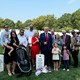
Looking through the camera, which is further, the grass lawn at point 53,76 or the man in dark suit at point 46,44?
the man in dark suit at point 46,44

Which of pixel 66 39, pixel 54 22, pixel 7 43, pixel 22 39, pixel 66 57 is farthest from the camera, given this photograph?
pixel 54 22

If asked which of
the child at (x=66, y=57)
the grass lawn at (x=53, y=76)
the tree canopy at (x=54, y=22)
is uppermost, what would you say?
the tree canopy at (x=54, y=22)

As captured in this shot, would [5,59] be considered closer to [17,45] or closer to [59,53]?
[17,45]

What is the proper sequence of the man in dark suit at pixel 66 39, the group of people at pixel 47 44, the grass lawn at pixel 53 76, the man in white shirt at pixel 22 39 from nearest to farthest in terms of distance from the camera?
the grass lawn at pixel 53 76, the group of people at pixel 47 44, the man in white shirt at pixel 22 39, the man in dark suit at pixel 66 39

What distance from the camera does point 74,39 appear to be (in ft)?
40.8

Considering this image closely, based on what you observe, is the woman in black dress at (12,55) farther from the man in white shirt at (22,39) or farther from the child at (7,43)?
the man in white shirt at (22,39)

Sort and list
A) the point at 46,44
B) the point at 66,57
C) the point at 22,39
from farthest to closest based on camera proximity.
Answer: the point at 66,57
the point at 46,44
the point at 22,39

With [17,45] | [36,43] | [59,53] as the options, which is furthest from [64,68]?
[17,45]

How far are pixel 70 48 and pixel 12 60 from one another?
3027 millimetres

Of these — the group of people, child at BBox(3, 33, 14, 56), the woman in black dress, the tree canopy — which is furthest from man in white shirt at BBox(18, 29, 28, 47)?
the tree canopy

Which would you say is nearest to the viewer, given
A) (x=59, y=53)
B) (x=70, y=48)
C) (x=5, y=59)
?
(x=5, y=59)

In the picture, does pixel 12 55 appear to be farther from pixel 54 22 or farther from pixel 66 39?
pixel 54 22

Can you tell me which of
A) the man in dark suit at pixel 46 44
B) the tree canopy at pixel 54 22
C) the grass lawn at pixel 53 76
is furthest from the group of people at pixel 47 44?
the tree canopy at pixel 54 22

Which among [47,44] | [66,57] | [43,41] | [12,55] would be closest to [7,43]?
[12,55]
